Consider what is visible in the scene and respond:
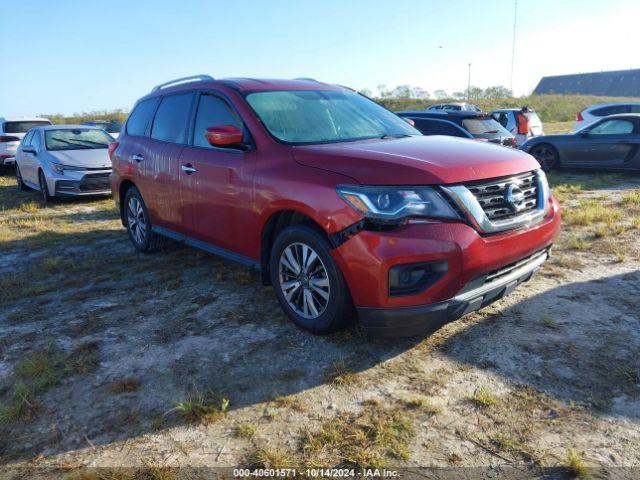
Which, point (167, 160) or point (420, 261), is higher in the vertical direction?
point (167, 160)

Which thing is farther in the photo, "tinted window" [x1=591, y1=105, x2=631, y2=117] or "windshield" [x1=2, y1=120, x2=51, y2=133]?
"tinted window" [x1=591, y1=105, x2=631, y2=117]

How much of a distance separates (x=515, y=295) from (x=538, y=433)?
72.4 inches

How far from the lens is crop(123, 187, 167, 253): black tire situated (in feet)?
18.5

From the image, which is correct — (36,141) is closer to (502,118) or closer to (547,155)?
(547,155)

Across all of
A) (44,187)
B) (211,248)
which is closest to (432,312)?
(211,248)

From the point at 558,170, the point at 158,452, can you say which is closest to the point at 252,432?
the point at 158,452

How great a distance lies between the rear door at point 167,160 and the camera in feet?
15.5

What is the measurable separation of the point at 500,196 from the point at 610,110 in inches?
618

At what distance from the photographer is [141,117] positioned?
5.63 m

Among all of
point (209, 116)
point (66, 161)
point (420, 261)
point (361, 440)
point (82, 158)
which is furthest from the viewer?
point (82, 158)

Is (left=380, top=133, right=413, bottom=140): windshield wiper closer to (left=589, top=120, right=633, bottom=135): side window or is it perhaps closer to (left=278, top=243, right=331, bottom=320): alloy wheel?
(left=278, top=243, right=331, bottom=320): alloy wheel

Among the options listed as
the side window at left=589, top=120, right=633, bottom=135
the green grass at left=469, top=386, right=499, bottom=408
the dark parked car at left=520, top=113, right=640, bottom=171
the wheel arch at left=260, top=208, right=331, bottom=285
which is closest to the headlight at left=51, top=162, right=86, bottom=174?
the wheel arch at left=260, top=208, right=331, bottom=285

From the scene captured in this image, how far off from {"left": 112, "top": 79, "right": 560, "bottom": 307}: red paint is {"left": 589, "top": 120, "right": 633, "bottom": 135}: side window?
8301mm

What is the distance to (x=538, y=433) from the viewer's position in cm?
245
